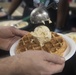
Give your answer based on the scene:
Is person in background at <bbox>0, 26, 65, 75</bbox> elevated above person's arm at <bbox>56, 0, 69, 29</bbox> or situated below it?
above

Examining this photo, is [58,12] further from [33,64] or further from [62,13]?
[33,64]

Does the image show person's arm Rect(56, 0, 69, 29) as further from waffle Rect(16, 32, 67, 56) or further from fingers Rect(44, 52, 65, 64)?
fingers Rect(44, 52, 65, 64)

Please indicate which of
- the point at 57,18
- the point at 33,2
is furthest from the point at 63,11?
the point at 33,2

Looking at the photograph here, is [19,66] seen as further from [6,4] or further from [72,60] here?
[6,4]

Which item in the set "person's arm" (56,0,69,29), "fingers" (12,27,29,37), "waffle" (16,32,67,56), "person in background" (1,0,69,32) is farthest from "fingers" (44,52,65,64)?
"person's arm" (56,0,69,29)

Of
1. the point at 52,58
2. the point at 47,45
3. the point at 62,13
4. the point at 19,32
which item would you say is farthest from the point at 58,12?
the point at 52,58

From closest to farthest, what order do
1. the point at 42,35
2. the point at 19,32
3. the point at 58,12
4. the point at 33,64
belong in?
the point at 33,64
the point at 42,35
the point at 19,32
the point at 58,12
